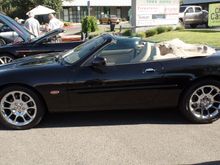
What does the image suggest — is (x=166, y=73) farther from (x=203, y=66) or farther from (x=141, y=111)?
(x=141, y=111)

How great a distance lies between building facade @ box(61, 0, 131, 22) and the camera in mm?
66750

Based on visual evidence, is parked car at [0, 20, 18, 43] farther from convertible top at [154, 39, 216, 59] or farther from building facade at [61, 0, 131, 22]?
building facade at [61, 0, 131, 22]

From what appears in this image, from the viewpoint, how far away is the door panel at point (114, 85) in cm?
537

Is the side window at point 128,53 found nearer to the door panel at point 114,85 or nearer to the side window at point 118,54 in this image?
the side window at point 118,54

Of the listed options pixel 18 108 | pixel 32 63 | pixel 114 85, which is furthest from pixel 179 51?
pixel 18 108

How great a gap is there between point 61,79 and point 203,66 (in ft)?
6.61

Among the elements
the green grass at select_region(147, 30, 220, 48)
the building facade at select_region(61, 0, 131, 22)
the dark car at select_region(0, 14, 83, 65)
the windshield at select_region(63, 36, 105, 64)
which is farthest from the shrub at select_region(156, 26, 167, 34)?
the building facade at select_region(61, 0, 131, 22)

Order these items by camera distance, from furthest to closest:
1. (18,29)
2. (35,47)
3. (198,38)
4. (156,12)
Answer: (156,12), (198,38), (18,29), (35,47)

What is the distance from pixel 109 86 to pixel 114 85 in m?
0.07

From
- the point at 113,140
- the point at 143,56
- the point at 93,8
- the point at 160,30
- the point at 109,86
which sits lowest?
the point at 113,140

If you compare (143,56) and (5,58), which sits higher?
(143,56)

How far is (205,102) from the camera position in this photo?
5562 mm

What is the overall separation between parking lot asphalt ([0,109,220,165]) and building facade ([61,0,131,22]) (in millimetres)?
58557

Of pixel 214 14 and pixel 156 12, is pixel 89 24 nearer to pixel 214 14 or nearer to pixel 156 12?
pixel 156 12
